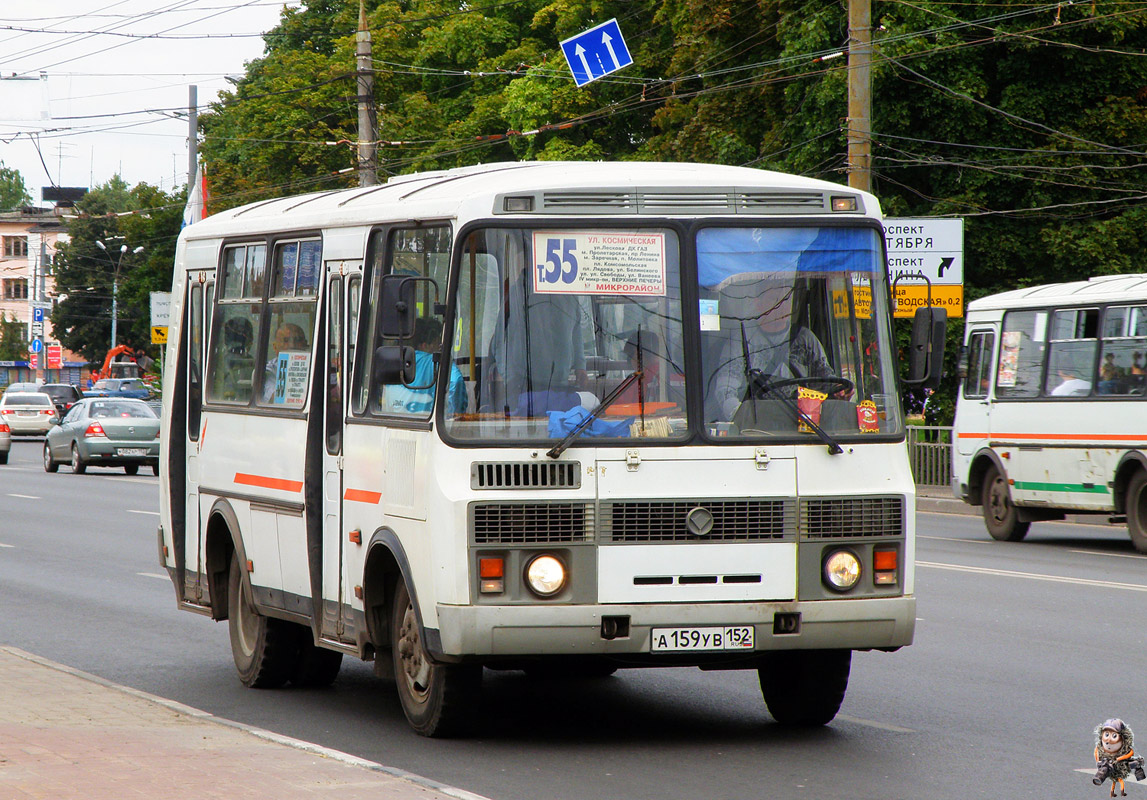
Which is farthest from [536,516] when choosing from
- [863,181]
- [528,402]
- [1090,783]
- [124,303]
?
[124,303]

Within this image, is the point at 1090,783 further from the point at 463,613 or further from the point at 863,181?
the point at 863,181

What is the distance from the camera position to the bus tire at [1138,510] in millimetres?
20016

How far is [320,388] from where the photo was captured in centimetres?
965

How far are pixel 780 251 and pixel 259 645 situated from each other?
406cm

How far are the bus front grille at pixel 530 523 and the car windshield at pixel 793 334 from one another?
0.73 meters

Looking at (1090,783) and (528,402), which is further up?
(528,402)

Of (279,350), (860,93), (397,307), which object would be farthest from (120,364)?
(397,307)

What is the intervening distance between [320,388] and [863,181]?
17.2m

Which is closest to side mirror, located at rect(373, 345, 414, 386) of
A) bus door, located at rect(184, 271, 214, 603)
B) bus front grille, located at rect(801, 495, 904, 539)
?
bus front grille, located at rect(801, 495, 904, 539)

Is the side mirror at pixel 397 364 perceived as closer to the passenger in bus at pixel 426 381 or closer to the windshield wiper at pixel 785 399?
the passenger in bus at pixel 426 381

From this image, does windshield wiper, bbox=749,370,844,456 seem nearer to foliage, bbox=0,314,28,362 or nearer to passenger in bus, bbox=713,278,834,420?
passenger in bus, bbox=713,278,834,420

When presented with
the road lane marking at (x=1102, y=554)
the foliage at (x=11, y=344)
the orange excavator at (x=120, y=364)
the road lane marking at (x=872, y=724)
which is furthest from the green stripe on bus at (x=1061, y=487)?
the foliage at (x=11, y=344)

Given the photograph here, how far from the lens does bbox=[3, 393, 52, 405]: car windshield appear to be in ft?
194

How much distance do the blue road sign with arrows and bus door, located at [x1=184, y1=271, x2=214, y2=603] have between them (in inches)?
761
